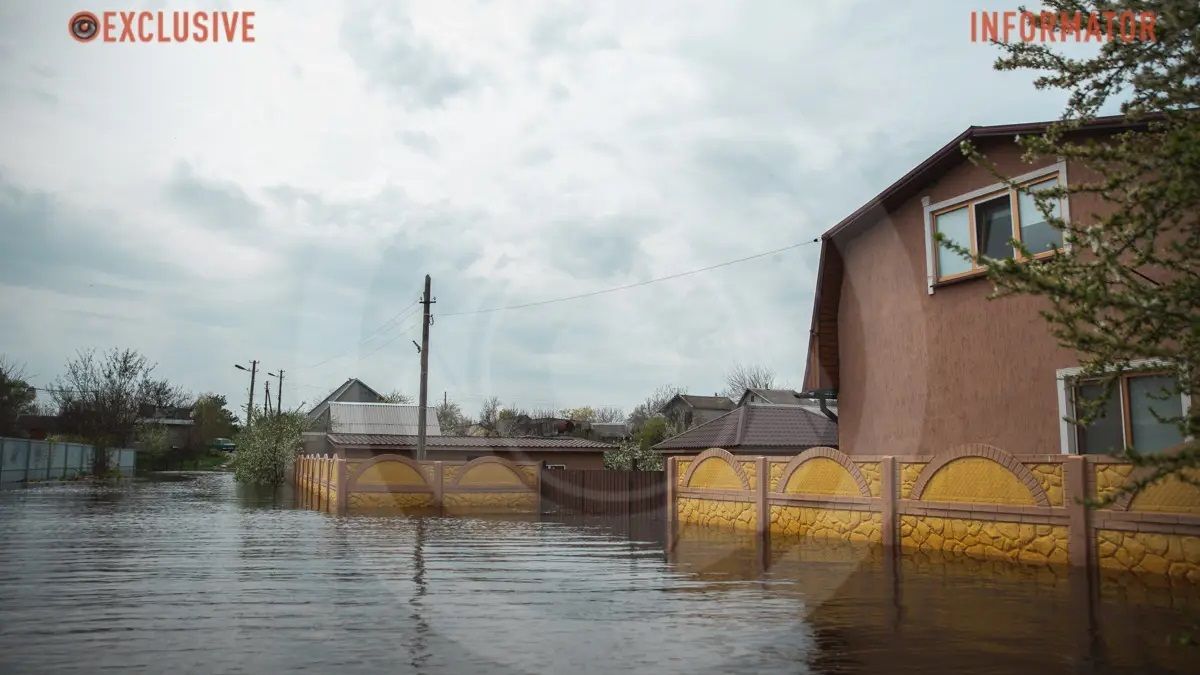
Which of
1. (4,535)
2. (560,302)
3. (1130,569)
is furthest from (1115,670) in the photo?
(560,302)

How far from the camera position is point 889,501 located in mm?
14594

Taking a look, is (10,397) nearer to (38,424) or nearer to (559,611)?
(38,424)

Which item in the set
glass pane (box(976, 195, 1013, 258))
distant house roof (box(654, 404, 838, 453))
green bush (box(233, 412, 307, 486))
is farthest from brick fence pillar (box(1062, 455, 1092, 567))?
green bush (box(233, 412, 307, 486))

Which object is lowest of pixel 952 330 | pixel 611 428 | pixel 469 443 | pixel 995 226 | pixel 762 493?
→ pixel 762 493

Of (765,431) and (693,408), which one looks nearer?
(765,431)

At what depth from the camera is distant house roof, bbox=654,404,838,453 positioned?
29.4m

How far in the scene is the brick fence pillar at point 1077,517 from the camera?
1149cm

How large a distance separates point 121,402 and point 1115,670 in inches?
2053

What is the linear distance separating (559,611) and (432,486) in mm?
19877

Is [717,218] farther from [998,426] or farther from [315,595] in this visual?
Result: [315,595]

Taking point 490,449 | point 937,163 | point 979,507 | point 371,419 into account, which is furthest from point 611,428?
point 979,507

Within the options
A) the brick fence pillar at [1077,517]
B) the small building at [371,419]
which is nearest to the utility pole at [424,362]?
the brick fence pillar at [1077,517]

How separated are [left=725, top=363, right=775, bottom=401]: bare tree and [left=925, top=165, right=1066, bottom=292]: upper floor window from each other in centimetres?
7029

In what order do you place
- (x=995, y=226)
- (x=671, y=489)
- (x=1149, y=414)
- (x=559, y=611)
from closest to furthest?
(x=559, y=611) < (x=1149, y=414) < (x=995, y=226) < (x=671, y=489)
